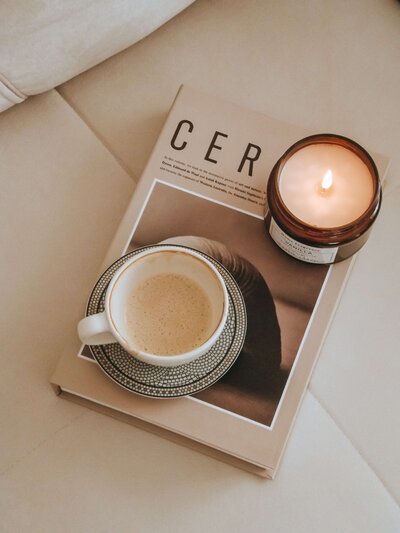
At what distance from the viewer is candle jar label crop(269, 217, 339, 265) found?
20.1 inches

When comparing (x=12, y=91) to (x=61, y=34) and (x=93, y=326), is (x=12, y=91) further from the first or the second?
(x=93, y=326)

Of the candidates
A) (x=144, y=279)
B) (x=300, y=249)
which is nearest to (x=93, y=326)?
(x=144, y=279)

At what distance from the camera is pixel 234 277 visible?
544 mm

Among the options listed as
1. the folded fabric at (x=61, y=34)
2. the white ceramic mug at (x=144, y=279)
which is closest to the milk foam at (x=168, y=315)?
the white ceramic mug at (x=144, y=279)

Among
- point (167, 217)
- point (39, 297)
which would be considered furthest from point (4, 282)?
point (167, 217)

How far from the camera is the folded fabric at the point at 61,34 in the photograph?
1.76 ft

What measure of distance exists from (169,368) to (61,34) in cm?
30

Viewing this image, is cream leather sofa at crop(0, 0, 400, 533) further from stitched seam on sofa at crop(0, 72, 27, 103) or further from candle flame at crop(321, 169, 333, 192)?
candle flame at crop(321, 169, 333, 192)

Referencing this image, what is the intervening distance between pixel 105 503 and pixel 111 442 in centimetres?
5

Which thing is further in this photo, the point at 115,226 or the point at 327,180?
the point at 115,226

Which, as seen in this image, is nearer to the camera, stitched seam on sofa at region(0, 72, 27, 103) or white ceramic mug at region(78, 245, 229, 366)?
white ceramic mug at region(78, 245, 229, 366)

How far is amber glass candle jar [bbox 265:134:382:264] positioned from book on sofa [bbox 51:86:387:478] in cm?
4

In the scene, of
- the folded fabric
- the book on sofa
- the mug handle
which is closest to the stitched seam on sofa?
the folded fabric

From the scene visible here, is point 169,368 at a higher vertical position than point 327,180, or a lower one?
lower
